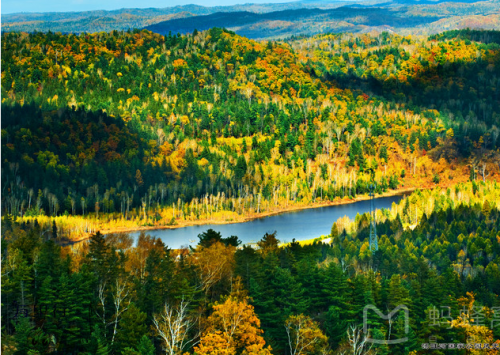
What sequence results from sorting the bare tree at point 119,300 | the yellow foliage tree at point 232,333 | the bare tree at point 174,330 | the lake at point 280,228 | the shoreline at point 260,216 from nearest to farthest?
1. the bare tree at point 174,330
2. the yellow foliage tree at point 232,333
3. the bare tree at point 119,300
4. the lake at point 280,228
5. the shoreline at point 260,216

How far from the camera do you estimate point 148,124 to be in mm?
135375

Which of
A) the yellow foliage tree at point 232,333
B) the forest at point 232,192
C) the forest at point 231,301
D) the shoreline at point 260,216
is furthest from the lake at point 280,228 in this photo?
the yellow foliage tree at point 232,333

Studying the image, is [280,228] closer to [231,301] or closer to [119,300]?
[231,301]

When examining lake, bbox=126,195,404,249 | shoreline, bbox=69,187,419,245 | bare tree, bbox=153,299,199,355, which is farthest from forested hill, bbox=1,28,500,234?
bare tree, bbox=153,299,199,355

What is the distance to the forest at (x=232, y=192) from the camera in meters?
40.8

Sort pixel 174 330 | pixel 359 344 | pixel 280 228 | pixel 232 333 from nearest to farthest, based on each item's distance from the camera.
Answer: pixel 174 330 → pixel 232 333 → pixel 359 344 → pixel 280 228

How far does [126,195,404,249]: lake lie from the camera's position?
85.4 metres

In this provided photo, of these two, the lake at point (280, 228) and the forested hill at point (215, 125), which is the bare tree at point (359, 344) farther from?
the forested hill at point (215, 125)

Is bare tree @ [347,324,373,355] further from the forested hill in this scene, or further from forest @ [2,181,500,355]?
the forested hill

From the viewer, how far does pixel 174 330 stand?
35469mm

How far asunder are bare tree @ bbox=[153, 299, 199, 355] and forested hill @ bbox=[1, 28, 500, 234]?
60.1 m

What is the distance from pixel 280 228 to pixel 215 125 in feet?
167

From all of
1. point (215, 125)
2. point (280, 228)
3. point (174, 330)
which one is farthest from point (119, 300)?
point (215, 125)

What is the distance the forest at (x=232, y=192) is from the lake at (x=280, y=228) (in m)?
2.95
